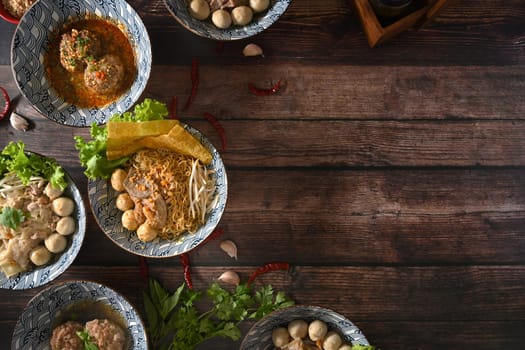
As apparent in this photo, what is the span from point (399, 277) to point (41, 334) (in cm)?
189

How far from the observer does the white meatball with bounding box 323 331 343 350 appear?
2789 millimetres

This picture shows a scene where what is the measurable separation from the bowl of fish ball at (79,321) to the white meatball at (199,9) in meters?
1.44

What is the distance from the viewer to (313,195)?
304 centimetres

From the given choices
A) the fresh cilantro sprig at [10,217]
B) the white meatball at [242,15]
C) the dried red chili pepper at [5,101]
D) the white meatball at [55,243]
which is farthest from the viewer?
the dried red chili pepper at [5,101]

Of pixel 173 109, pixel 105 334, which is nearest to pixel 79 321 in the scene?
pixel 105 334

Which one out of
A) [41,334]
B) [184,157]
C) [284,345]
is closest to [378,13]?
[184,157]

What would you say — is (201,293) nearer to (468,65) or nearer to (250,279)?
(250,279)

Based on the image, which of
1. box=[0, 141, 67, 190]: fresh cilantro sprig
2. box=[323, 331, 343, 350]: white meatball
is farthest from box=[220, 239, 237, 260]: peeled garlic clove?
box=[0, 141, 67, 190]: fresh cilantro sprig

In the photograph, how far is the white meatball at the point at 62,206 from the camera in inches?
109

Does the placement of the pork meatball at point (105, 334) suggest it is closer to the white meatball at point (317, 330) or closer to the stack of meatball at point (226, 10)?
the white meatball at point (317, 330)

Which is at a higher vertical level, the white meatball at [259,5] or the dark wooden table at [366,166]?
the white meatball at [259,5]

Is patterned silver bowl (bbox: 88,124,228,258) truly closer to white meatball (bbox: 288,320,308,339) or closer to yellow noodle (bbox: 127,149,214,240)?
yellow noodle (bbox: 127,149,214,240)

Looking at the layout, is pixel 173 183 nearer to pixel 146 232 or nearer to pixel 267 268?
pixel 146 232

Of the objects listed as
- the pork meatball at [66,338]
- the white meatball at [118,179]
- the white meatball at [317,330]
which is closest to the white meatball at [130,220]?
the white meatball at [118,179]
